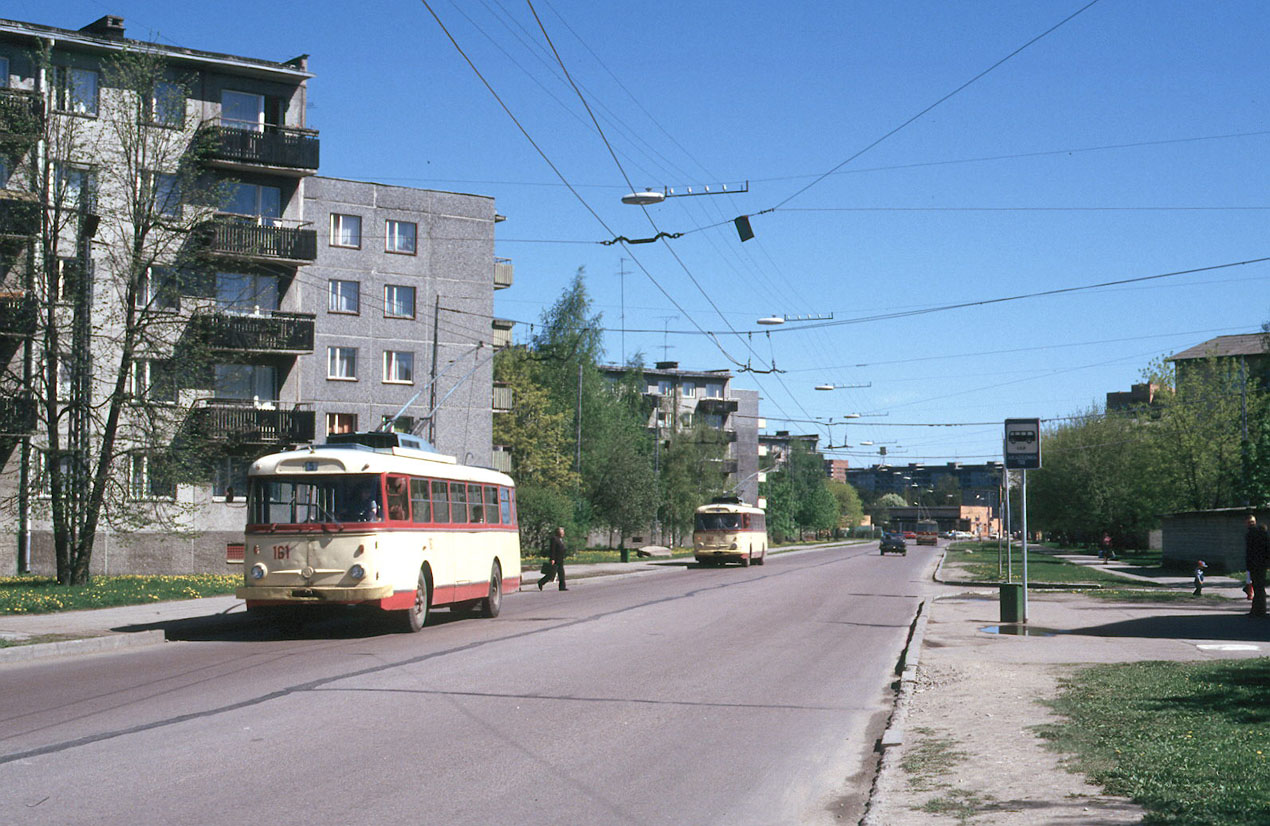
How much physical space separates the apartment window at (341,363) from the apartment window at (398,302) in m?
2.44

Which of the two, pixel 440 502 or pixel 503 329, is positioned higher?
pixel 503 329

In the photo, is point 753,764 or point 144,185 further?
point 144,185

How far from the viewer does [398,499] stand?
19312mm

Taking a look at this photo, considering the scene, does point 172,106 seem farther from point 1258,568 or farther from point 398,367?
point 398,367

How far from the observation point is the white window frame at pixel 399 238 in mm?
56562

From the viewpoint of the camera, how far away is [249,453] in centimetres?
4609

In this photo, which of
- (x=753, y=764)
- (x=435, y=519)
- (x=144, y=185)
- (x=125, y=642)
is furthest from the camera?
(x=144, y=185)

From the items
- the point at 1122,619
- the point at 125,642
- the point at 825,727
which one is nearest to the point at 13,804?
the point at 825,727

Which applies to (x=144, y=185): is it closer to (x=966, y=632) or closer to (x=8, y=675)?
(x=8, y=675)

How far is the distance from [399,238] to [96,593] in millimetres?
34344

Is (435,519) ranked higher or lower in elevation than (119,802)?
higher

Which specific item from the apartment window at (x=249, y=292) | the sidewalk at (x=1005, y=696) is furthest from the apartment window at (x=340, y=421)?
the sidewalk at (x=1005, y=696)

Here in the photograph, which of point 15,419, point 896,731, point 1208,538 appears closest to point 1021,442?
point 896,731

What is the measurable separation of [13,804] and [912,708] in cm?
729
